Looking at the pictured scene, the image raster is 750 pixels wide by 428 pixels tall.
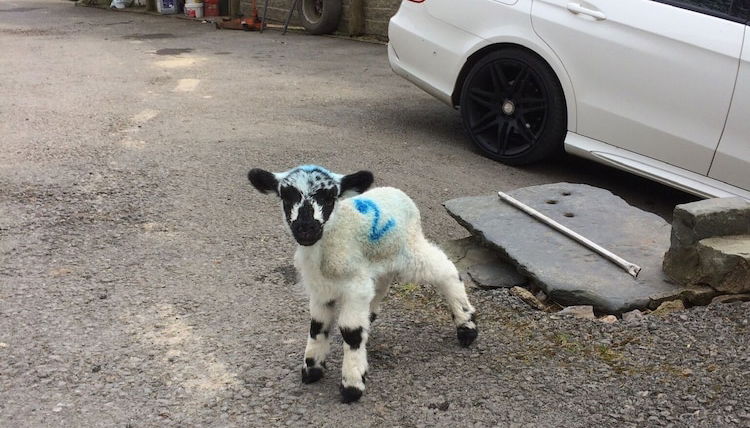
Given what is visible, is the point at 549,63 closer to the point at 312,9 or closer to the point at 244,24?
the point at 312,9

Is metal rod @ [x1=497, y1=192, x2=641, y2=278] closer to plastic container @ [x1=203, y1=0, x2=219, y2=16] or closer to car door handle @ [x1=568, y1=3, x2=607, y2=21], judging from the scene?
car door handle @ [x1=568, y1=3, x2=607, y2=21]

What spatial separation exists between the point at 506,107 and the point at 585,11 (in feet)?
3.37

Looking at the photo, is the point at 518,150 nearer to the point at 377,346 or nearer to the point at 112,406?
the point at 377,346

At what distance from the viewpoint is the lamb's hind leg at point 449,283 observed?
3.44 meters

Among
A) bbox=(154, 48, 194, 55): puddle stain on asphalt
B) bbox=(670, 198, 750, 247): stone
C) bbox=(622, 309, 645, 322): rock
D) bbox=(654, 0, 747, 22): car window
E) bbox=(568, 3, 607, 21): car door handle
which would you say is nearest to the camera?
bbox=(622, 309, 645, 322): rock

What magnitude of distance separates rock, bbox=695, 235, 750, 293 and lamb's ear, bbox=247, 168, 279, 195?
225cm

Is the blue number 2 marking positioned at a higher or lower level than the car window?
lower

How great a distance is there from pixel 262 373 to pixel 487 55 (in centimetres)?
396

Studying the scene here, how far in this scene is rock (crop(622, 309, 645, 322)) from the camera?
3.78m

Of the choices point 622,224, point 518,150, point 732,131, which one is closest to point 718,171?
point 732,131

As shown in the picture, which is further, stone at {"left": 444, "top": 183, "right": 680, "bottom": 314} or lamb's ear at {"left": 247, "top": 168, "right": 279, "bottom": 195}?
stone at {"left": 444, "top": 183, "right": 680, "bottom": 314}

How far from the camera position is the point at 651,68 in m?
5.41

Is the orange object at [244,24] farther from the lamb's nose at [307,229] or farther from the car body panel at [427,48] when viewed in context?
the lamb's nose at [307,229]

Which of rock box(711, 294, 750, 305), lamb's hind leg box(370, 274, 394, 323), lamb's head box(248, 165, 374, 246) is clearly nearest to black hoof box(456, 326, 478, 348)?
lamb's hind leg box(370, 274, 394, 323)
